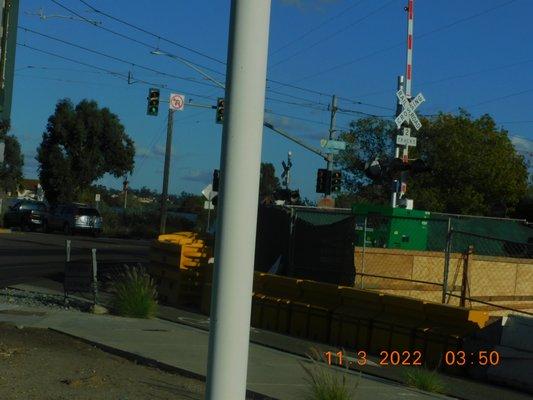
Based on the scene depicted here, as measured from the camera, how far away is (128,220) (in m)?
54.2

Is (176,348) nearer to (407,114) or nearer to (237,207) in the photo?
(237,207)

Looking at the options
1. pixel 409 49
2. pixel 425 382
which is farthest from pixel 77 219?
pixel 425 382

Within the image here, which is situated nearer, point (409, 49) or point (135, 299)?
point (135, 299)

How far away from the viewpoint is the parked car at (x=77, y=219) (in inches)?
1660

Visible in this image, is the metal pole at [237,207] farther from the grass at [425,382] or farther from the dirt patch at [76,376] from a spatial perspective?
the grass at [425,382]

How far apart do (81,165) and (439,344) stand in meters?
50.1

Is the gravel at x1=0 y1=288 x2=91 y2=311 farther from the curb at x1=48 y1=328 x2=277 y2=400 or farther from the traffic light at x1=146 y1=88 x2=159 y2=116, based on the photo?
the traffic light at x1=146 y1=88 x2=159 y2=116

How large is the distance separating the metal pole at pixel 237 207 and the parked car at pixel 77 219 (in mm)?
40475

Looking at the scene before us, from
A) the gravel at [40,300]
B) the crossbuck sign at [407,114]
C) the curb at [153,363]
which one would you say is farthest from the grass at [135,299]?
the crossbuck sign at [407,114]

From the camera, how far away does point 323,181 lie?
1144 inches

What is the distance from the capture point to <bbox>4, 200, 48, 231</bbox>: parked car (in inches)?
1779

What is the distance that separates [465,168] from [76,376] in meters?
33.2

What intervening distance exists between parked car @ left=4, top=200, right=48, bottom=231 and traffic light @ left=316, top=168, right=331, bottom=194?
22.1 m

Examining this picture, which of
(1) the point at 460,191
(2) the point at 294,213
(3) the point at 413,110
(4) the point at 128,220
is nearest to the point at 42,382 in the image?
(2) the point at 294,213
